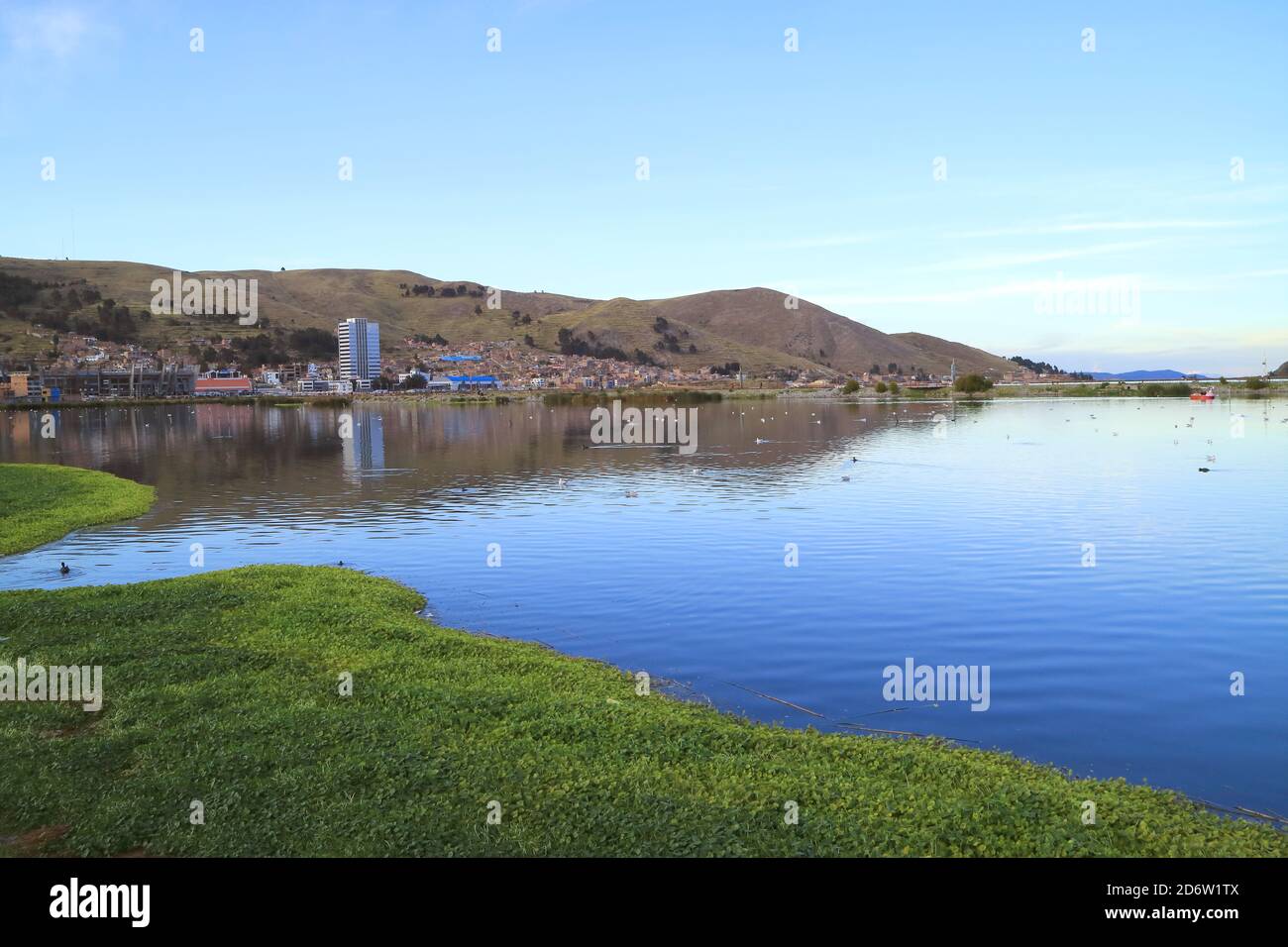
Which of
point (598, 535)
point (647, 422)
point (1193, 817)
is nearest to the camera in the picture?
point (1193, 817)

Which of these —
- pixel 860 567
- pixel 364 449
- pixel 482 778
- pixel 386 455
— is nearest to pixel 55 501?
pixel 386 455

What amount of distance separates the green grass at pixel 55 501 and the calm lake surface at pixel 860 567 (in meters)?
1.59

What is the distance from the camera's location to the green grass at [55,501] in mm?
39450

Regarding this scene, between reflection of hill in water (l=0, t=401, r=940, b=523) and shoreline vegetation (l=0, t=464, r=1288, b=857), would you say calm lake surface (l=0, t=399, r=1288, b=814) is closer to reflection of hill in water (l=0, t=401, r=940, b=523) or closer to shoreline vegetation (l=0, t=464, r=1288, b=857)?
reflection of hill in water (l=0, t=401, r=940, b=523)

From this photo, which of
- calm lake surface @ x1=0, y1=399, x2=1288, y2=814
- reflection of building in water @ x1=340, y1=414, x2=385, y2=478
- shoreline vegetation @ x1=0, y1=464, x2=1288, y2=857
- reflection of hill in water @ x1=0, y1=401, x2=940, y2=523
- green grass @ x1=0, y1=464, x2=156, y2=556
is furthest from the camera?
reflection of building in water @ x1=340, y1=414, x2=385, y2=478

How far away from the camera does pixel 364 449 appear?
9319 cm

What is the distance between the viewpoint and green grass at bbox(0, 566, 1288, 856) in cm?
1103

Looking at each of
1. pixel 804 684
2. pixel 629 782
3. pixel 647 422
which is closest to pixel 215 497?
pixel 804 684

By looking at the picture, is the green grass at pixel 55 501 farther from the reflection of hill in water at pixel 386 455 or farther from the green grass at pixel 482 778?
the green grass at pixel 482 778

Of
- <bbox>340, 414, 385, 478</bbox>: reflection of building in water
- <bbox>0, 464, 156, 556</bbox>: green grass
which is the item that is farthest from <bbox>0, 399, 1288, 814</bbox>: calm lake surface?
<bbox>340, 414, 385, 478</bbox>: reflection of building in water

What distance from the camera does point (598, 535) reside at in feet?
131

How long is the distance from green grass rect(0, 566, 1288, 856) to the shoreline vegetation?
0.04 meters
